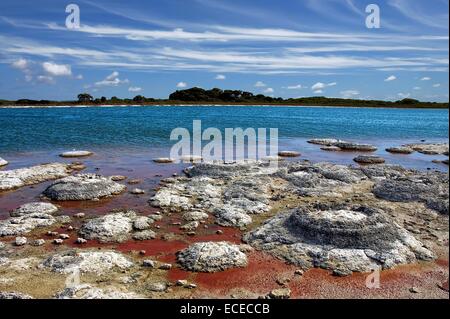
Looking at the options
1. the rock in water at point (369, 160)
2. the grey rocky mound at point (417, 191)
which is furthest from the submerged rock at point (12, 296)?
the rock in water at point (369, 160)

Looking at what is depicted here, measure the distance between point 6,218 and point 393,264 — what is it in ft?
57.7

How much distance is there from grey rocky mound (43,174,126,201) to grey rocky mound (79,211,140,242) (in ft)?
14.4

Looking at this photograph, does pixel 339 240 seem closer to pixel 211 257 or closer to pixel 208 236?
pixel 211 257

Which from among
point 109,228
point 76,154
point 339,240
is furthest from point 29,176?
point 339,240

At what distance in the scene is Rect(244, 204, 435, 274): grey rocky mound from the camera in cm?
1409

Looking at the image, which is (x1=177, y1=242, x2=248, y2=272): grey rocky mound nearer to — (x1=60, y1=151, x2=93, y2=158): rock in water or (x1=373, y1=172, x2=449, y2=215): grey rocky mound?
(x1=373, y1=172, x2=449, y2=215): grey rocky mound

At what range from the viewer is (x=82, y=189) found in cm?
2203

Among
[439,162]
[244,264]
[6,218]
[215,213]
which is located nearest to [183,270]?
[244,264]

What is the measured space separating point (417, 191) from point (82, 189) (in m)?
19.8

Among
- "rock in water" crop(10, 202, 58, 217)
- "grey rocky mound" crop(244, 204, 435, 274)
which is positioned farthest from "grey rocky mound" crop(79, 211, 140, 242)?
"grey rocky mound" crop(244, 204, 435, 274)

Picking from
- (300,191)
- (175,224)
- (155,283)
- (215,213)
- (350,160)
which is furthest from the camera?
(350,160)

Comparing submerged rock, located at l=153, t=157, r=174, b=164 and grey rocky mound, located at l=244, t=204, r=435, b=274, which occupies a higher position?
submerged rock, located at l=153, t=157, r=174, b=164
